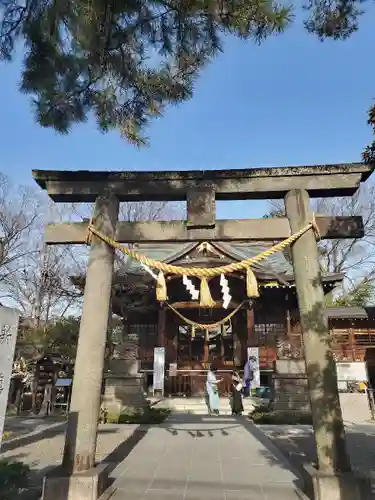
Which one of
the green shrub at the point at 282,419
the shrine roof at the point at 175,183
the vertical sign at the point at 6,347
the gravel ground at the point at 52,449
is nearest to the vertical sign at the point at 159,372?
the green shrub at the point at 282,419

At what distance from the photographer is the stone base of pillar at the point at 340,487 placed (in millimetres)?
4242

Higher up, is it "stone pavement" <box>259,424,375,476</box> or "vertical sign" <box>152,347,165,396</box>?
"vertical sign" <box>152,347,165,396</box>

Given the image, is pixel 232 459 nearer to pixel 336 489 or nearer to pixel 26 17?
pixel 336 489

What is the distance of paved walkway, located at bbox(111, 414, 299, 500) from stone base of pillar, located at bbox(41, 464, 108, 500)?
1.44 feet

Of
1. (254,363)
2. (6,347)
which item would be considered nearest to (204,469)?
(6,347)

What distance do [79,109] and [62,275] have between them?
1917cm

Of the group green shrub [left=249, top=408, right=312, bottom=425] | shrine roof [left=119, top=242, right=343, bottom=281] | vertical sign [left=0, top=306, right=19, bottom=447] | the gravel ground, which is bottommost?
the gravel ground

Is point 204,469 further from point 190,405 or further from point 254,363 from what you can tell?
point 254,363

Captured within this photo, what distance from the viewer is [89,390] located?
4871 millimetres

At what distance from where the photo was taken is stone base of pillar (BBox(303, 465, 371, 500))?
13.9ft

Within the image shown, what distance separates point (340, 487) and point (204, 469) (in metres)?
2.48

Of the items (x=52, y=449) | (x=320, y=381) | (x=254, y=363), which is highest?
(x=254, y=363)

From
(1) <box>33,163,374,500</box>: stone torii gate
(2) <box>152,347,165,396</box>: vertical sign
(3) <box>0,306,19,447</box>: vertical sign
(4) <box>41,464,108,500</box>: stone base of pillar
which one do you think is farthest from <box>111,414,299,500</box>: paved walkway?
(2) <box>152,347,165,396</box>: vertical sign

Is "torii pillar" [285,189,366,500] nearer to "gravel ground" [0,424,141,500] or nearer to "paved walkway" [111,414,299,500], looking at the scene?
"paved walkway" [111,414,299,500]
